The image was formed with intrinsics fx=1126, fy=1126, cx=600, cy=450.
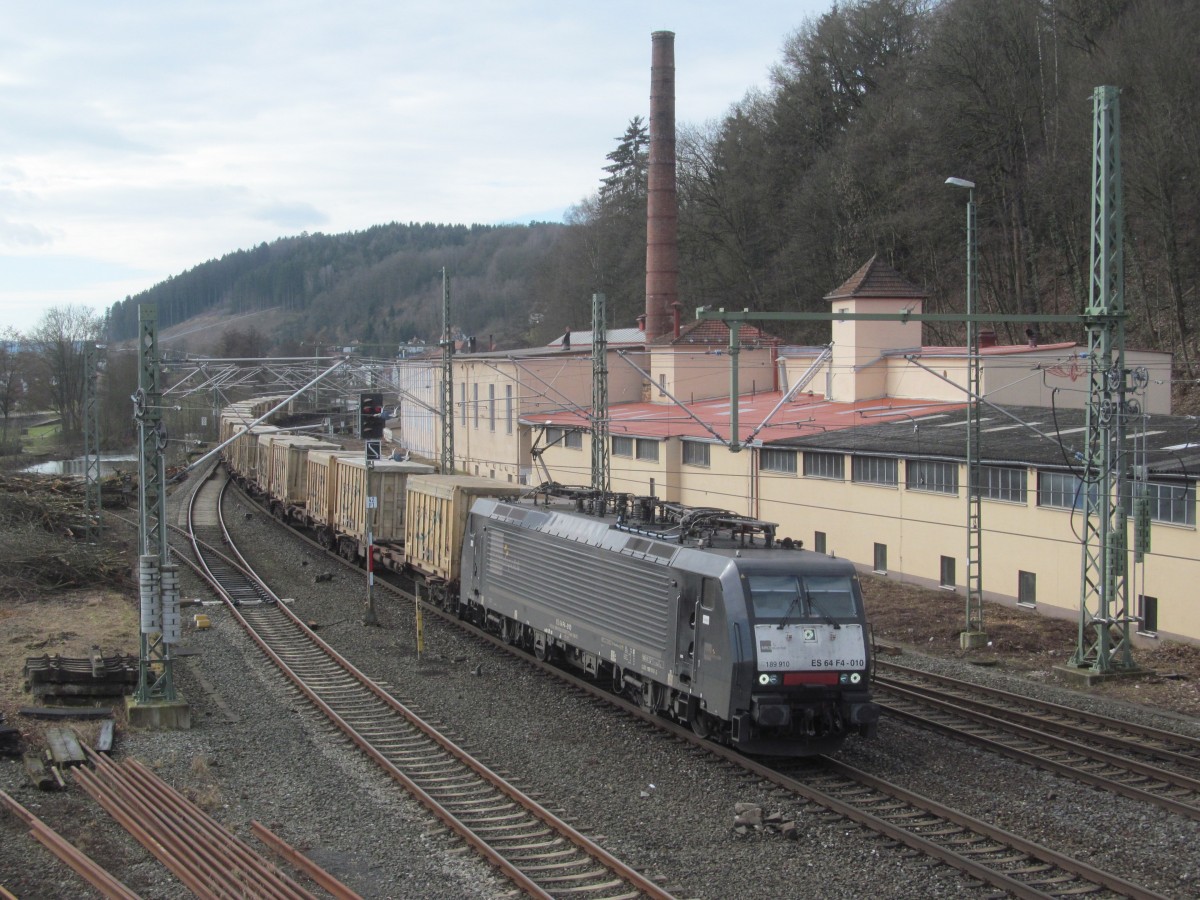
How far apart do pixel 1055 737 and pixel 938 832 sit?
13.1 ft

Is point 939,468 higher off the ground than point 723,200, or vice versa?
point 723,200

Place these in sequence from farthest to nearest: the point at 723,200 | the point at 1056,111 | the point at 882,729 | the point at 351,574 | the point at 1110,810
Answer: the point at 723,200, the point at 1056,111, the point at 351,574, the point at 882,729, the point at 1110,810

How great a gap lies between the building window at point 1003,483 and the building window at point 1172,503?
9.87ft

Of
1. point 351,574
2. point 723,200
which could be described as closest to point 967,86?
point 723,200

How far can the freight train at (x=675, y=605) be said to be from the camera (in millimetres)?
12312

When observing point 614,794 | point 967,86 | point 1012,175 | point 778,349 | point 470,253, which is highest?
point 470,253

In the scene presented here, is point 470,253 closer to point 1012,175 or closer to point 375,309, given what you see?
point 375,309

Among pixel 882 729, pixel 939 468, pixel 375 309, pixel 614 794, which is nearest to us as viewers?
pixel 614 794

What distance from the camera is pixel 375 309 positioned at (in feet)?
585

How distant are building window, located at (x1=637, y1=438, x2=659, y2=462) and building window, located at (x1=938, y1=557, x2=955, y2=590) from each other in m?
11.4

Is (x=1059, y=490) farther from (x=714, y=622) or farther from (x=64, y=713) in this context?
(x=64, y=713)

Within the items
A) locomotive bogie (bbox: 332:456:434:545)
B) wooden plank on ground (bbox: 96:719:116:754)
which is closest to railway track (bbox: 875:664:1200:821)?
wooden plank on ground (bbox: 96:719:116:754)

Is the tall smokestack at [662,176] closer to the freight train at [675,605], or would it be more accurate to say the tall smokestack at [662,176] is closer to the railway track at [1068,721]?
the freight train at [675,605]

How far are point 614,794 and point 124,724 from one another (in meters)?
7.11
